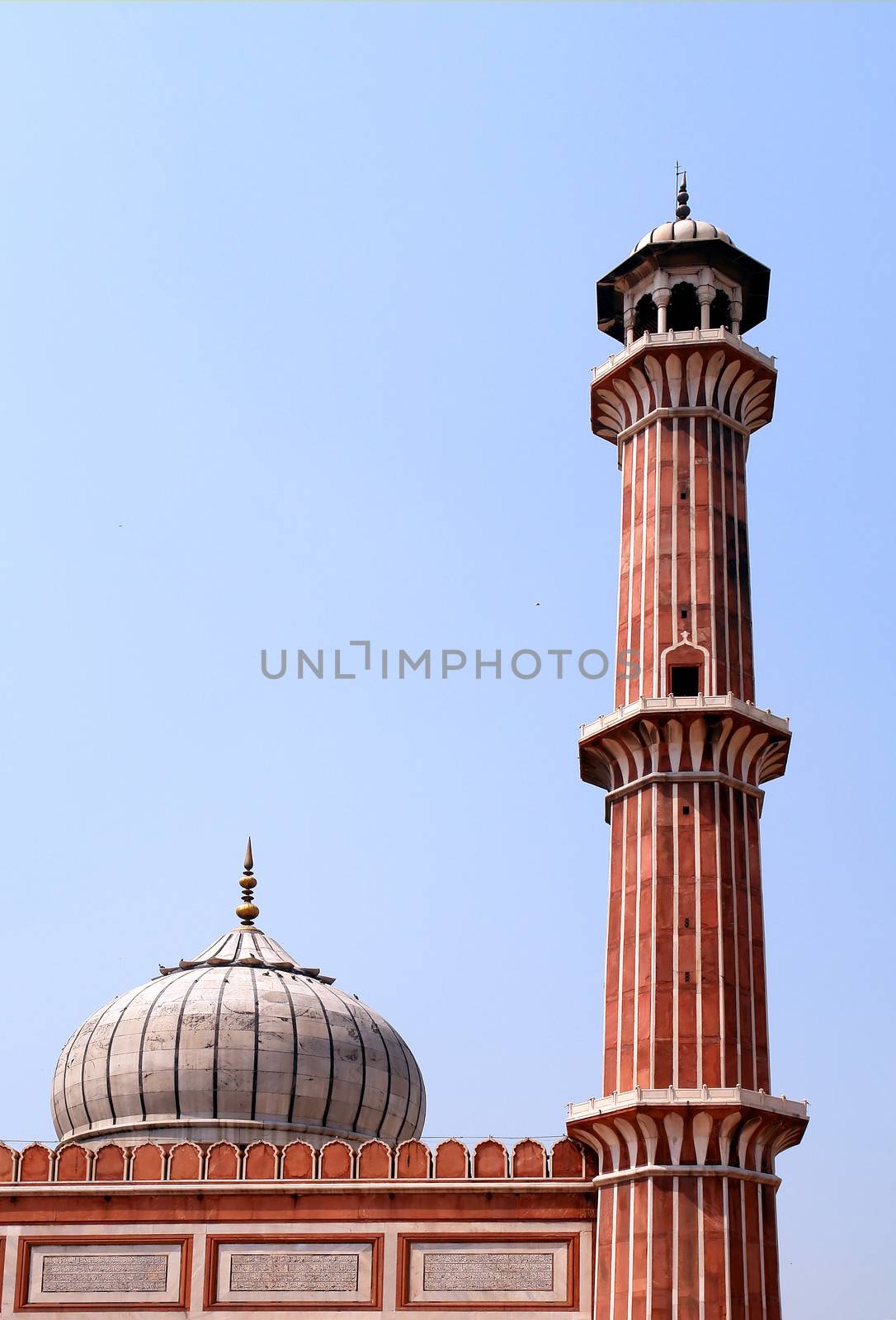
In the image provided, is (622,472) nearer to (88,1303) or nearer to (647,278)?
(647,278)

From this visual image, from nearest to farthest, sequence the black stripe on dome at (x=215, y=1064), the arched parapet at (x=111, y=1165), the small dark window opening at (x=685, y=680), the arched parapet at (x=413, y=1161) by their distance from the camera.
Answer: the arched parapet at (x=413, y=1161) → the arched parapet at (x=111, y=1165) → the small dark window opening at (x=685, y=680) → the black stripe on dome at (x=215, y=1064)

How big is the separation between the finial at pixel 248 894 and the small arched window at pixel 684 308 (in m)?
10.3

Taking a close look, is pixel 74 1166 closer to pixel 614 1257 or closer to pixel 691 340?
pixel 614 1257

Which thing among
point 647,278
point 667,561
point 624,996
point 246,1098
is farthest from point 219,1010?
point 647,278

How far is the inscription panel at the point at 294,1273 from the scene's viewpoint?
20.4m

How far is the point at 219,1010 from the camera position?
995 inches

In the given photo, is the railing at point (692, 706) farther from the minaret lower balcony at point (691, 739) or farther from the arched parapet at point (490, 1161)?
the arched parapet at point (490, 1161)

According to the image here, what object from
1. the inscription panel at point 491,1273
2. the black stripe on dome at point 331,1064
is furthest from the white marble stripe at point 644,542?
the black stripe on dome at point 331,1064

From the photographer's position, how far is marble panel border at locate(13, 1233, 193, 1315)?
67.9 ft

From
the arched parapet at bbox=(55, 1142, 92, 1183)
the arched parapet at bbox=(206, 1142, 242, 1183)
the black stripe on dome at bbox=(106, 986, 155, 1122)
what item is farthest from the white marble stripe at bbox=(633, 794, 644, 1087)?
the black stripe on dome at bbox=(106, 986, 155, 1122)

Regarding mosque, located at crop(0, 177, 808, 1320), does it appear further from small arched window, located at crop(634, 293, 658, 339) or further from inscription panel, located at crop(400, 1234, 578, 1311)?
small arched window, located at crop(634, 293, 658, 339)

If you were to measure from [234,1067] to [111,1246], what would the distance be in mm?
4064

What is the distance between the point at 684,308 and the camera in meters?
24.7

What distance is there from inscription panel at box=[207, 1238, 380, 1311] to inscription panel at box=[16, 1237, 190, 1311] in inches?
17.3
